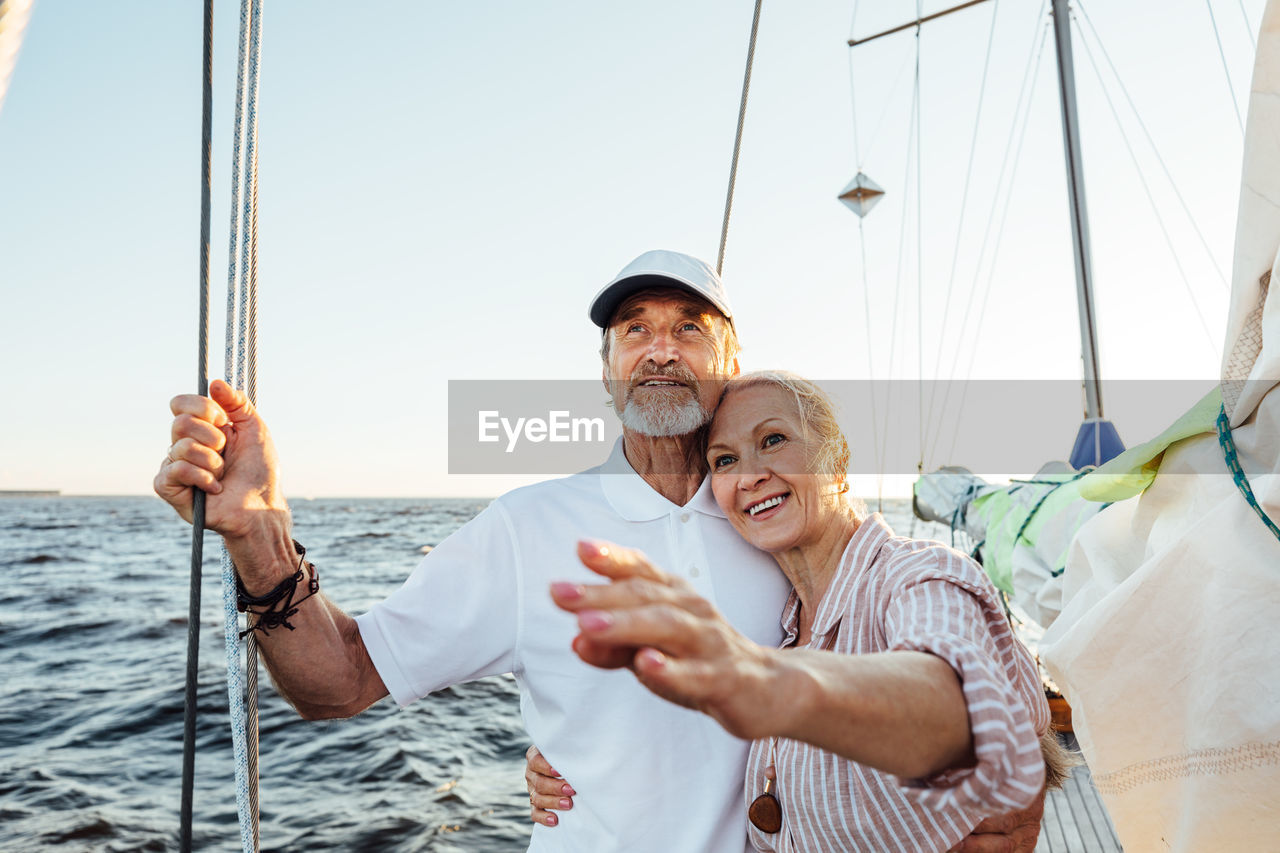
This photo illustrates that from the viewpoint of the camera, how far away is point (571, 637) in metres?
1.99

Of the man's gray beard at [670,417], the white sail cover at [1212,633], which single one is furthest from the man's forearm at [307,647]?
the white sail cover at [1212,633]

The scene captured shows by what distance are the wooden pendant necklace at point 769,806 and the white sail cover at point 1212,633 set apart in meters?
0.59

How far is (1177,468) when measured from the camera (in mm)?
1602

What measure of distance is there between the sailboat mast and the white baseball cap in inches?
240

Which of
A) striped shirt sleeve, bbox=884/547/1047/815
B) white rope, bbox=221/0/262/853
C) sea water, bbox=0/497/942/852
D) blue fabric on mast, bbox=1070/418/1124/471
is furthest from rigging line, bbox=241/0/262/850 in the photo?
blue fabric on mast, bbox=1070/418/1124/471

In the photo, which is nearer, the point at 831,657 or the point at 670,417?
the point at 831,657

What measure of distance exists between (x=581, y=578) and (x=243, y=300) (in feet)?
3.31

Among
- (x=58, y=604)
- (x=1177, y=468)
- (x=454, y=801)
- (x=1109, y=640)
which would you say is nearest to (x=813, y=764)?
(x=1109, y=640)

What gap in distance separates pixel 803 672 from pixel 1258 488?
1.00 m

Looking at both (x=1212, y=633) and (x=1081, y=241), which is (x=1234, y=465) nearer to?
(x=1212, y=633)

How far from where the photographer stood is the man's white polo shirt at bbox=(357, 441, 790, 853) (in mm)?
1828

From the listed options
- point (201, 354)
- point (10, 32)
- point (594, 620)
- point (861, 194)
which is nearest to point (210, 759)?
point (201, 354)

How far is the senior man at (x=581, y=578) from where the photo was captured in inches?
66.5

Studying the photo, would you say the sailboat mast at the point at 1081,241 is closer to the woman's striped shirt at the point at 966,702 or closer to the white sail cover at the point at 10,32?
the woman's striped shirt at the point at 966,702
